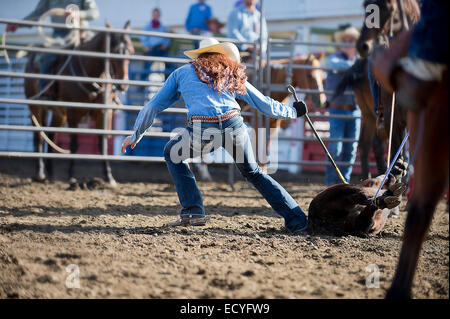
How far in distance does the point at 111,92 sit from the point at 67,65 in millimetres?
848

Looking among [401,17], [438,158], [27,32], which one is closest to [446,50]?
[438,158]

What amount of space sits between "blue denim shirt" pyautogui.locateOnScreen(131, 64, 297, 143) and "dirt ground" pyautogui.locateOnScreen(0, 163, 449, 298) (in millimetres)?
901

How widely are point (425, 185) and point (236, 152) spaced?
1.88 metres

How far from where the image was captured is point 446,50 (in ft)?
6.48

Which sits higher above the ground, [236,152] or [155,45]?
[155,45]

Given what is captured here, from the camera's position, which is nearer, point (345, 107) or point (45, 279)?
point (45, 279)

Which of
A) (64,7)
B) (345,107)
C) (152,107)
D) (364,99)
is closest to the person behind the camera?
A: (152,107)

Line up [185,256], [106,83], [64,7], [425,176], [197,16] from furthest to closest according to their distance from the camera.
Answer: [197,16] < [64,7] < [106,83] < [185,256] < [425,176]

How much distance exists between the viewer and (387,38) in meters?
4.83

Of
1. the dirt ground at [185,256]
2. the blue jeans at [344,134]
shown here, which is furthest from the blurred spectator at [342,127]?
the dirt ground at [185,256]

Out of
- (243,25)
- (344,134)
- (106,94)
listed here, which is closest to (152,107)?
(106,94)

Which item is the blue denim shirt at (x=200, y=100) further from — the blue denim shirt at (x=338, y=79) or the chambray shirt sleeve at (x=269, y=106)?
the blue denim shirt at (x=338, y=79)

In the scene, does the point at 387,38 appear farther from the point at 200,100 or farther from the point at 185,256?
the point at 185,256

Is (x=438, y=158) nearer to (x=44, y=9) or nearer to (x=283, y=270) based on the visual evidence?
(x=283, y=270)
